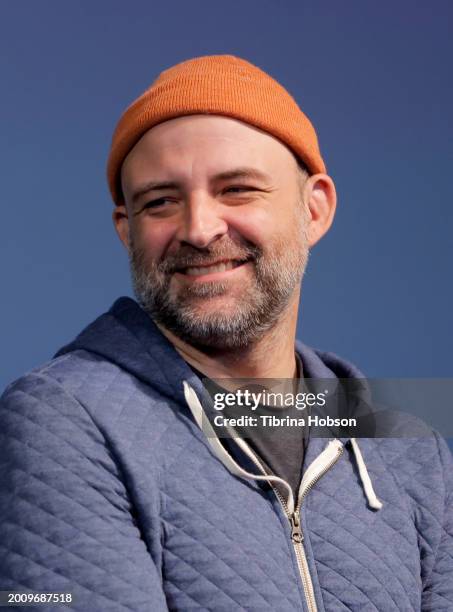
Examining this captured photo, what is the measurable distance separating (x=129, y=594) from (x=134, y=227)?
70 cm

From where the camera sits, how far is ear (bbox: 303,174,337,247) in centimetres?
189

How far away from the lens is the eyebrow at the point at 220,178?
163 cm

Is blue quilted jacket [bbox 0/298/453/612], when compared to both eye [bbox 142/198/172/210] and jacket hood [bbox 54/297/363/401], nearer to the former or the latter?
jacket hood [bbox 54/297/363/401]

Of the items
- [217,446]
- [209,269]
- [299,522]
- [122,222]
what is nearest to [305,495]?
[299,522]

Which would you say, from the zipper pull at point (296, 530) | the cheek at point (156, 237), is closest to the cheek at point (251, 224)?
the cheek at point (156, 237)

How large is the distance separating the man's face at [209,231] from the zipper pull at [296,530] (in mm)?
338

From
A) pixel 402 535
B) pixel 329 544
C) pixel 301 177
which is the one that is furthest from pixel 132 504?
pixel 301 177

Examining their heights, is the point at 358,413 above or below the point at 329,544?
above

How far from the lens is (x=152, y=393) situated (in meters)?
1.56

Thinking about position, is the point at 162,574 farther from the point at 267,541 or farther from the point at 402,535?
the point at 402,535

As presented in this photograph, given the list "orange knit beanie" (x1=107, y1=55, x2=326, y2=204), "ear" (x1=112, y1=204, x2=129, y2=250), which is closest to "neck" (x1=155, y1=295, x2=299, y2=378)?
"ear" (x1=112, y1=204, x2=129, y2=250)

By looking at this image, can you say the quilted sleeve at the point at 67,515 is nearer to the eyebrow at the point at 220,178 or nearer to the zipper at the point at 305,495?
the zipper at the point at 305,495

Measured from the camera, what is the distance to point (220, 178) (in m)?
1.63

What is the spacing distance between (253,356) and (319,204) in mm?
386
